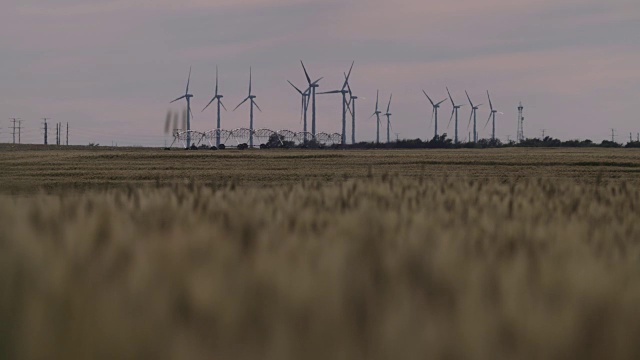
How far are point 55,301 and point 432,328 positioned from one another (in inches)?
46.5

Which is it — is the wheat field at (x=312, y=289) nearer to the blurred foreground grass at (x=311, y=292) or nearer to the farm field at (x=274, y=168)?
the blurred foreground grass at (x=311, y=292)

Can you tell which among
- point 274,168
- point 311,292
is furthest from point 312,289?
point 274,168

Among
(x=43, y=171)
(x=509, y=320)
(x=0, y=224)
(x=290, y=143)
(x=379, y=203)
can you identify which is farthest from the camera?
(x=290, y=143)

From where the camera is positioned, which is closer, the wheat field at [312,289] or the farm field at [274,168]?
the wheat field at [312,289]

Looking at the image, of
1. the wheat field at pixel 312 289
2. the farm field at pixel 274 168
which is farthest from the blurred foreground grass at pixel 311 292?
the farm field at pixel 274 168

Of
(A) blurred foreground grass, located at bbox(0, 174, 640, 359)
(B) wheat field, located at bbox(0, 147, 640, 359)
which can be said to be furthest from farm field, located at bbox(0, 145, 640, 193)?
(A) blurred foreground grass, located at bbox(0, 174, 640, 359)

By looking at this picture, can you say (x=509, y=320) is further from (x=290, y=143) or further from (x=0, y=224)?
(x=290, y=143)

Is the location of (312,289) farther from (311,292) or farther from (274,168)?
(274,168)

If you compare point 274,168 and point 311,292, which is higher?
point 274,168

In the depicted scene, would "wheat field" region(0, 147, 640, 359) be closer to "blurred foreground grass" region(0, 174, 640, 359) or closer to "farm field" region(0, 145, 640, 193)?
"blurred foreground grass" region(0, 174, 640, 359)

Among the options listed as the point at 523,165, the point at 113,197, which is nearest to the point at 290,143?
the point at 523,165

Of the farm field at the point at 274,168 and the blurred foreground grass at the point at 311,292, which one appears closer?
the blurred foreground grass at the point at 311,292

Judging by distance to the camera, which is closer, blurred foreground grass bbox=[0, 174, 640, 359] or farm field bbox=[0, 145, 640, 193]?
blurred foreground grass bbox=[0, 174, 640, 359]

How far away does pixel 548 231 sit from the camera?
5.17 metres
